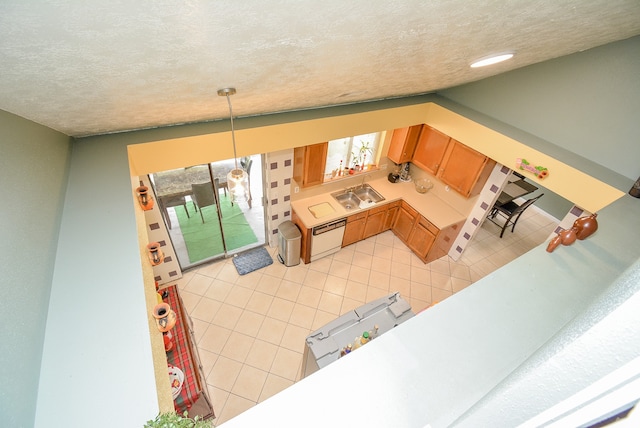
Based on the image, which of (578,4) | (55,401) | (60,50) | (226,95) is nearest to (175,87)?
(226,95)

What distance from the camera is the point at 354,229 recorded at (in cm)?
479

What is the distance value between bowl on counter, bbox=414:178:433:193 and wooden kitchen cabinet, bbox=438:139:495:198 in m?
0.47

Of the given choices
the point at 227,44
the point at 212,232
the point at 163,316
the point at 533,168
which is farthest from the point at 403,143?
the point at 163,316

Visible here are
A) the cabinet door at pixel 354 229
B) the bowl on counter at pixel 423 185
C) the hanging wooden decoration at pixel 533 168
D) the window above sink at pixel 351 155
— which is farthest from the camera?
the bowl on counter at pixel 423 185

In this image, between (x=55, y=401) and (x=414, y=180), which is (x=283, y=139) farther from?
(x=414, y=180)

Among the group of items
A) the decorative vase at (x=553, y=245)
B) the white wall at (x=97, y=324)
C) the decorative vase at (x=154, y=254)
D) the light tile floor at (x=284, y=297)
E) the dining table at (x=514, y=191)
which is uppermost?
the decorative vase at (x=553, y=245)

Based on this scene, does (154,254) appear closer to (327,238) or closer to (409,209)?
(327,238)

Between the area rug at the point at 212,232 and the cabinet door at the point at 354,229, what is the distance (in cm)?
168

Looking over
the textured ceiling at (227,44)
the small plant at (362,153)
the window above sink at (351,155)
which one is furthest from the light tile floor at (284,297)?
the textured ceiling at (227,44)

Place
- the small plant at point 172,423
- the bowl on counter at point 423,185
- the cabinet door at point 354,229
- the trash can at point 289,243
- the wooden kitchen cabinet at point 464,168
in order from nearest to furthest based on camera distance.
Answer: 1. the small plant at point 172,423
2. the wooden kitchen cabinet at point 464,168
3. the trash can at point 289,243
4. the cabinet door at point 354,229
5. the bowl on counter at point 423,185

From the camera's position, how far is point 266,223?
469 cm

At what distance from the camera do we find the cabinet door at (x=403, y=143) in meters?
4.48

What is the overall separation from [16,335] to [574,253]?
2.94 meters

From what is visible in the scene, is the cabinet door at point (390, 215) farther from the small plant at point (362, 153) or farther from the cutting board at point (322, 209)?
the cutting board at point (322, 209)
